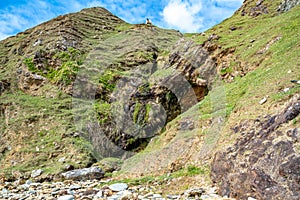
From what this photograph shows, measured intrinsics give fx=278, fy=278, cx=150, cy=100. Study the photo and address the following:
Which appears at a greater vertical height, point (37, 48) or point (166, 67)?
point (37, 48)

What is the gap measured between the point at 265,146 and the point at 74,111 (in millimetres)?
16778

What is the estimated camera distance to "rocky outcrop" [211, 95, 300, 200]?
6121 mm

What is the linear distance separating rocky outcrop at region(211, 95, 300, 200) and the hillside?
30 millimetres

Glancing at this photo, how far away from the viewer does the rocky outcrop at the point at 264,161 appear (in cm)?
612

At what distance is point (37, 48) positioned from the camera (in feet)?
100

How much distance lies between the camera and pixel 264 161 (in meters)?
6.84

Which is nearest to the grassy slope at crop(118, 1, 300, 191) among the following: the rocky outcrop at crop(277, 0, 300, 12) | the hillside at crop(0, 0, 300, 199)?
the hillside at crop(0, 0, 300, 199)

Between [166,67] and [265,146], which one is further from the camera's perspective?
[166,67]

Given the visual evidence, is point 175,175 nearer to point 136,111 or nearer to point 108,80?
point 136,111

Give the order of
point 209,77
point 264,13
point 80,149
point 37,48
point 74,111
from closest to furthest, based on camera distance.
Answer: point 80,149
point 209,77
point 74,111
point 264,13
point 37,48

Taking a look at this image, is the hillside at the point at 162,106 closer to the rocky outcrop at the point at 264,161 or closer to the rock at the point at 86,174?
the rocky outcrop at the point at 264,161

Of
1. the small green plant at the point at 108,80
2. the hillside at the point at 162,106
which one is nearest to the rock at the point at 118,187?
the hillside at the point at 162,106

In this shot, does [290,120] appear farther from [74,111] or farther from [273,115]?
[74,111]

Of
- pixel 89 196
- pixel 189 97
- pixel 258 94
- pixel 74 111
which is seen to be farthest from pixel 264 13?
pixel 89 196
